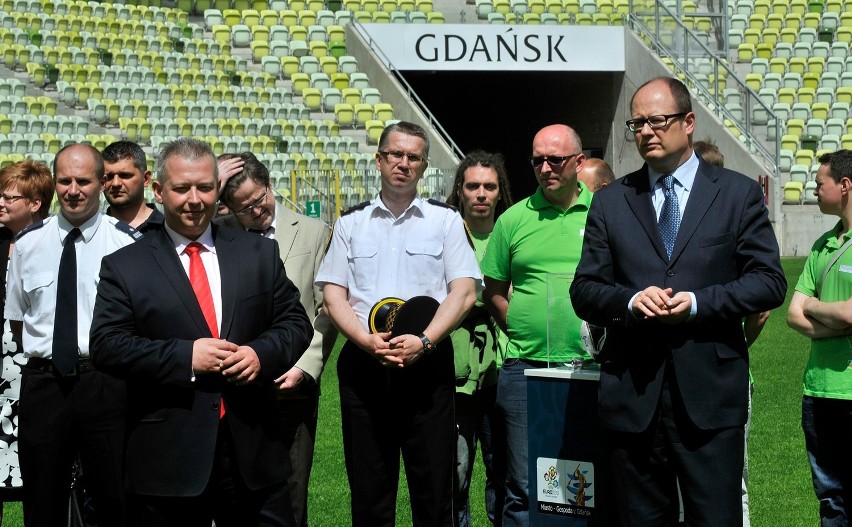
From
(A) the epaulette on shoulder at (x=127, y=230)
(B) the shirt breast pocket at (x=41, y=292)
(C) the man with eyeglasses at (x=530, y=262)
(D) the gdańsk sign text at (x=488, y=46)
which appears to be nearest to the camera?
(B) the shirt breast pocket at (x=41, y=292)

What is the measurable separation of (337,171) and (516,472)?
50.4ft

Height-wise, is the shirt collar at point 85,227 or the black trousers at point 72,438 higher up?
the shirt collar at point 85,227

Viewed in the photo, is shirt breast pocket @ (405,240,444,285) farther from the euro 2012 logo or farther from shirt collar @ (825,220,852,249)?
shirt collar @ (825,220,852,249)

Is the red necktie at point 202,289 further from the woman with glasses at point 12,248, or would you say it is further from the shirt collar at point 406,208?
the woman with glasses at point 12,248

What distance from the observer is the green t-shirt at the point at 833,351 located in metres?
4.89

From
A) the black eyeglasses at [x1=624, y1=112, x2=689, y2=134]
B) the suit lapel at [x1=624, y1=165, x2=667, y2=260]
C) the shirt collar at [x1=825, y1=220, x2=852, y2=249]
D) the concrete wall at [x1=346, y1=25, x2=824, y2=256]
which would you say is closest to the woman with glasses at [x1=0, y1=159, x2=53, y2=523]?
the suit lapel at [x1=624, y1=165, x2=667, y2=260]

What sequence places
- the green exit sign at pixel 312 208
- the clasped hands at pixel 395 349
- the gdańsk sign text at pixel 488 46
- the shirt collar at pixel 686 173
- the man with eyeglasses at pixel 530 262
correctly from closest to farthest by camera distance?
the shirt collar at pixel 686 173, the clasped hands at pixel 395 349, the man with eyeglasses at pixel 530 262, the green exit sign at pixel 312 208, the gdańsk sign text at pixel 488 46

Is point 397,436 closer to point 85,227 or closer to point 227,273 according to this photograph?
point 227,273

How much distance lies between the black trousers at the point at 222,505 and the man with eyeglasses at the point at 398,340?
0.78 m

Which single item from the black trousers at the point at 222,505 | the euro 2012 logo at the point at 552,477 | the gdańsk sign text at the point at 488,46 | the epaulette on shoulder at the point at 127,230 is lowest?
the euro 2012 logo at the point at 552,477

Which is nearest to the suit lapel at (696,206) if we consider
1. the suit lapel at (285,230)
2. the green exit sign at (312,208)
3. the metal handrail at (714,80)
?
the suit lapel at (285,230)

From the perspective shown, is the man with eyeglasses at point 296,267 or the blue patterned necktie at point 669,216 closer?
the blue patterned necktie at point 669,216

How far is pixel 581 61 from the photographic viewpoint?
88.2 ft

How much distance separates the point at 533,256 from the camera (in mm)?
5234
